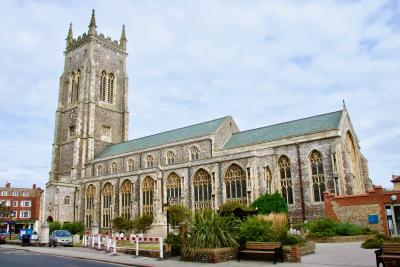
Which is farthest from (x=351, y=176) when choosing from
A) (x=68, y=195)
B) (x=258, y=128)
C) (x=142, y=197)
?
(x=68, y=195)

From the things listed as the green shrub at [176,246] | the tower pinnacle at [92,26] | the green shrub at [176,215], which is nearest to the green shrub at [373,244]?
the green shrub at [176,246]

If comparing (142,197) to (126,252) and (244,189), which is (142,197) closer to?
(244,189)

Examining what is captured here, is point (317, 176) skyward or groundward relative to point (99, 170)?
groundward

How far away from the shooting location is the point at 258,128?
146 feet

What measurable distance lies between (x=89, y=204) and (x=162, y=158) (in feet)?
48.2

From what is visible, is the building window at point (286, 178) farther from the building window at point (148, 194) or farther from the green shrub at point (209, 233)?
the green shrub at point (209, 233)

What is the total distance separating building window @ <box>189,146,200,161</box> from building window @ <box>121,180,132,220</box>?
976cm

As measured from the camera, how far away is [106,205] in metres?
51.2

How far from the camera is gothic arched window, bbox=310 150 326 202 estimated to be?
110 feet

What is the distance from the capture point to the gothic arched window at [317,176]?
33.6 meters

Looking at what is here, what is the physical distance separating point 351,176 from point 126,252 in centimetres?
2197

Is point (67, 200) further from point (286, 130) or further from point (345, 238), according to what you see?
point (345, 238)

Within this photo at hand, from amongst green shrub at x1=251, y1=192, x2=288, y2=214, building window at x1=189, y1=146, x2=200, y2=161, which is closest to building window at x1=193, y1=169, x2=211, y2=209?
building window at x1=189, y1=146, x2=200, y2=161

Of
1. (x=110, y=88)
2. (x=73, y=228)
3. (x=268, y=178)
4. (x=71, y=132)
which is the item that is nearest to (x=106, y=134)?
(x=71, y=132)
